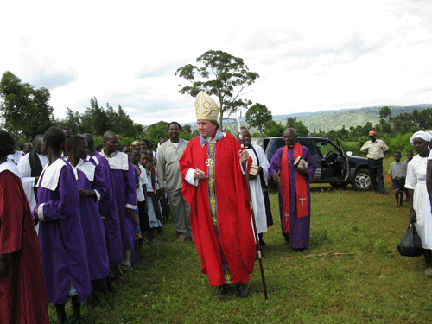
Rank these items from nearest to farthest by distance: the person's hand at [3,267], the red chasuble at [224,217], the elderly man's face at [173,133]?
the person's hand at [3,267]
the red chasuble at [224,217]
the elderly man's face at [173,133]

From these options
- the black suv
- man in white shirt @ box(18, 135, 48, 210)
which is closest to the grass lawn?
man in white shirt @ box(18, 135, 48, 210)

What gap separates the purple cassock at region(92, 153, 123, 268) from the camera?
479cm

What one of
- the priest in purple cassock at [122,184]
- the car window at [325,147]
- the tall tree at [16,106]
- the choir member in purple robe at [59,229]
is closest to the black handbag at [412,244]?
the priest in purple cassock at [122,184]

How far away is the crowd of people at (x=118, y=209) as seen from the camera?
3.13m

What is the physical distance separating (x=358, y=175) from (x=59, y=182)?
41.5ft

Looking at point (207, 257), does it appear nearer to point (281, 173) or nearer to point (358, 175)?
point (281, 173)

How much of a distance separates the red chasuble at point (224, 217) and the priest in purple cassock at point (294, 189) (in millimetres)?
2028

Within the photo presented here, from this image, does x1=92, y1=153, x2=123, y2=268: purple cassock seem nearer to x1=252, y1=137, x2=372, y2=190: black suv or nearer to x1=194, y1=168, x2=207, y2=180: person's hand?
x1=194, y1=168, x2=207, y2=180: person's hand

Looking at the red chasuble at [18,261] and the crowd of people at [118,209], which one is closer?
the red chasuble at [18,261]

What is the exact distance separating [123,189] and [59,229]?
1.64 m

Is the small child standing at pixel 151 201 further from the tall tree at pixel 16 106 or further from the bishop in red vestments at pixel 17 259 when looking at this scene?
the tall tree at pixel 16 106

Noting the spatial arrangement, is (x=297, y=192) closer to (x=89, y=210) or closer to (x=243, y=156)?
(x=243, y=156)

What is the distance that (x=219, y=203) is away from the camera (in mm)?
4660

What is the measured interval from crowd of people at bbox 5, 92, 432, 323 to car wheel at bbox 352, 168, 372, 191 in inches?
321
